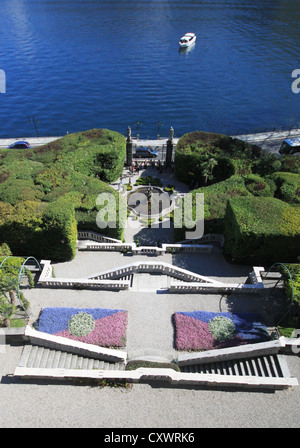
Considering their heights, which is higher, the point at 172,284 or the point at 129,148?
the point at 172,284

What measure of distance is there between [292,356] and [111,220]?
1884 centimetres

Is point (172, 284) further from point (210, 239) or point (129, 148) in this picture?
point (129, 148)

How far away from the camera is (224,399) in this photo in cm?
1748

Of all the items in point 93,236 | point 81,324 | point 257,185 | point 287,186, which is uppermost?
point 287,186

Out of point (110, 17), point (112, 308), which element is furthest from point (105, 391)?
point (110, 17)

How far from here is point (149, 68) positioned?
9600 centimetres

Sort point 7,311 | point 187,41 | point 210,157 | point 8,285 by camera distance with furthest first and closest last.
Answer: point 187,41
point 210,157
point 8,285
point 7,311

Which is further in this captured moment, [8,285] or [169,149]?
[169,149]

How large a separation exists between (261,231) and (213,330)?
30.4ft

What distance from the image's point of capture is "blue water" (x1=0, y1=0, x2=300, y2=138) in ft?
242

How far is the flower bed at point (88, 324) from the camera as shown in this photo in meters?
20.6

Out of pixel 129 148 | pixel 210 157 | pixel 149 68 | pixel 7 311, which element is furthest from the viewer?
pixel 149 68

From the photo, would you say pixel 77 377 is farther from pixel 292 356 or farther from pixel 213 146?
pixel 213 146
